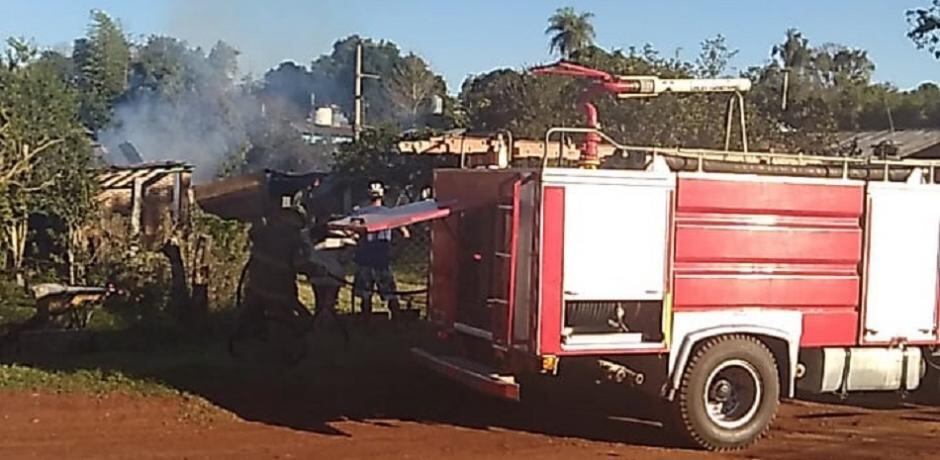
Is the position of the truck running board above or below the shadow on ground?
above

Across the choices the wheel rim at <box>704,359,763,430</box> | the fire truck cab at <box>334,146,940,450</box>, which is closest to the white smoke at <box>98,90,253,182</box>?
the fire truck cab at <box>334,146,940,450</box>

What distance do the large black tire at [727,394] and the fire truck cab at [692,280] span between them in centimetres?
1

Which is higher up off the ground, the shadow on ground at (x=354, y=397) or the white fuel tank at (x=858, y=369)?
the white fuel tank at (x=858, y=369)

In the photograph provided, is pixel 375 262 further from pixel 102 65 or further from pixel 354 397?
pixel 102 65

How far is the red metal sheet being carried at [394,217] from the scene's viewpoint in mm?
11352

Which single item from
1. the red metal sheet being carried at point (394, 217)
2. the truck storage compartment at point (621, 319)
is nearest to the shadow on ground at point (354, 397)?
the truck storage compartment at point (621, 319)

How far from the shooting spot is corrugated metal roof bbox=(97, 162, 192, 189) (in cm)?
2412

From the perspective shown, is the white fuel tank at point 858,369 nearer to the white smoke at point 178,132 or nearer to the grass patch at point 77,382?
the grass patch at point 77,382

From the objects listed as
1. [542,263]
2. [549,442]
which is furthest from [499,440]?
[542,263]

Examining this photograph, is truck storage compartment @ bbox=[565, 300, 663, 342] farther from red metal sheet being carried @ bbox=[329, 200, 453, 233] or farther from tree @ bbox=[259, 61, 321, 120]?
tree @ bbox=[259, 61, 321, 120]

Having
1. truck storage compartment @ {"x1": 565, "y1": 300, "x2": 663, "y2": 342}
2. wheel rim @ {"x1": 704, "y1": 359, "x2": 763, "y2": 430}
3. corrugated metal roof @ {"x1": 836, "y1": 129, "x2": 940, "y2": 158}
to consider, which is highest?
corrugated metal roof @ {"x1": 836, "y1": 129, "x2": 940, "y2": 158}

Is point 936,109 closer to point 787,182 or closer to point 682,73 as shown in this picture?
point 682,73

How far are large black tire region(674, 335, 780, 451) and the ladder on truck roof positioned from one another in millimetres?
1463

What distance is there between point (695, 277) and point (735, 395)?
1164 millimetres
